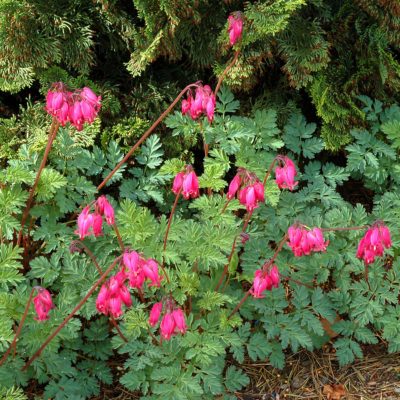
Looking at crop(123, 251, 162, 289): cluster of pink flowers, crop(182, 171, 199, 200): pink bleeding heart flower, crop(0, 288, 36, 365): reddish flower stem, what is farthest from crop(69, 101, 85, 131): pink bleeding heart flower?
crop(0, 288, 36, 365): reddish flower stem

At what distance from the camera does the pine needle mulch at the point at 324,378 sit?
3424 mm

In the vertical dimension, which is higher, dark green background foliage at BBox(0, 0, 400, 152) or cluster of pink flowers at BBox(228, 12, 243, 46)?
cluster of pink flowers at BBox(228, 12, 243, 46)

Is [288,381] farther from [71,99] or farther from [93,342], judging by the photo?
[71,99]

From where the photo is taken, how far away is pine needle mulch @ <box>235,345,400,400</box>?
3424 millimetres

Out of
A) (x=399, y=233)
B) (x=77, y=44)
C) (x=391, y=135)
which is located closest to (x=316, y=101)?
(x=391, y=135)

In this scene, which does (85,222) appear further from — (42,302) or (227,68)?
(227,68)

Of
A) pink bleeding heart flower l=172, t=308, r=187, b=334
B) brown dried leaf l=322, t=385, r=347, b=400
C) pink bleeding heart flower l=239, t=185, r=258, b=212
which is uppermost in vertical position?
pink bleeding heart flower l=239, t=185, r=258, b=212

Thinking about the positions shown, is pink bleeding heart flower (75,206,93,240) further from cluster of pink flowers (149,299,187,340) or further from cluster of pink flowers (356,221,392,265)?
cluster of pink flowers (356,221,392,265)

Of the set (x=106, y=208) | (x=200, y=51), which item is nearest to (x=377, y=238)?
(x=106, y=208)

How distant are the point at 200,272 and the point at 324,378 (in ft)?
2.96

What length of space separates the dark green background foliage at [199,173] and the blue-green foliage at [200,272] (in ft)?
0.04

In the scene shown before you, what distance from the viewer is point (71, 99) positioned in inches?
109

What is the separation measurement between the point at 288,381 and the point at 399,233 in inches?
40.8

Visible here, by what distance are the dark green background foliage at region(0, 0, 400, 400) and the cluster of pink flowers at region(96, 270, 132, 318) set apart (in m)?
0.47
